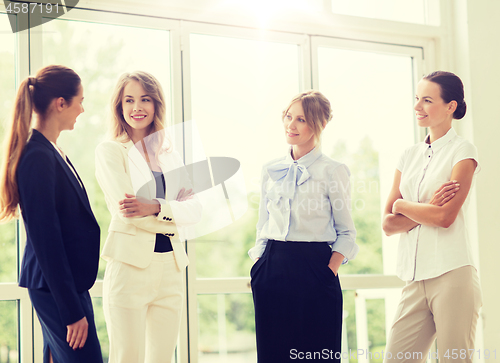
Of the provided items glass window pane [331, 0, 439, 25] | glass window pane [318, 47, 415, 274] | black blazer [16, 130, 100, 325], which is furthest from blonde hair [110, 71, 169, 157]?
glass window pane [331, 0, 439, 25]

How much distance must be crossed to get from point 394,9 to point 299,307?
2290 millimetres

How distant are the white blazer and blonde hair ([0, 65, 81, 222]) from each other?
0.37m

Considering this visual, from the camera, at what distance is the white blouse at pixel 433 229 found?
184 centimetres

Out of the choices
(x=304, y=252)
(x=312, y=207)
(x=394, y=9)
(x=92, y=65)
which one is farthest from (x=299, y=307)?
(x=394, y=9)

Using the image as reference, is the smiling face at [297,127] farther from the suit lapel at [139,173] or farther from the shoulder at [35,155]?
the shoulder at [35,155]

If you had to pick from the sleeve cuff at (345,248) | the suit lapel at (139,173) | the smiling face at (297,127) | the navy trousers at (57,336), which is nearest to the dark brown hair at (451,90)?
the smiling face at (297,127)

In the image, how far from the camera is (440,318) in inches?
71.3

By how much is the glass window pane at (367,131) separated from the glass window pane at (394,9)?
272 millimetres

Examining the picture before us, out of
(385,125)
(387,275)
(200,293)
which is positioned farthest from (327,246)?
(385,125)

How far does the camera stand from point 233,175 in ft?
9.01

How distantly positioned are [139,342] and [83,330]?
459mm

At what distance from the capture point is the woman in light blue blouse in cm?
187

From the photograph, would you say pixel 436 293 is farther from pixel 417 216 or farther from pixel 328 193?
pixel 328 193

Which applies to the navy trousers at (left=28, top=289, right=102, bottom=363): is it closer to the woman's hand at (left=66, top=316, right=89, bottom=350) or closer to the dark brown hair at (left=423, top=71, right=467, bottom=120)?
the woman's hand at (left=66, top=316, right=89, bottom=350)
